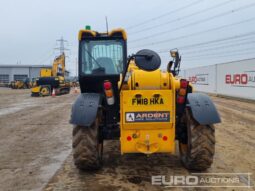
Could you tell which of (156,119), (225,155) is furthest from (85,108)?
(225,155)

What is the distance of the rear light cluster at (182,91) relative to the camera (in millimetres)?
5715

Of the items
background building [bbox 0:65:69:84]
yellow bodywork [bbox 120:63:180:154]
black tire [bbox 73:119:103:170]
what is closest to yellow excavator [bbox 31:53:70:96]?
black tire [bbox 73:119:103:170]

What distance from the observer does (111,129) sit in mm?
6438

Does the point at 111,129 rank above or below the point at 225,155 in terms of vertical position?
above

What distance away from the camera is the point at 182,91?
19.0 feet

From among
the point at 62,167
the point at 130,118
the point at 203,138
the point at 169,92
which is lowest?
the point at 62,167

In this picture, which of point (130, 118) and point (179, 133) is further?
point (179, 133)

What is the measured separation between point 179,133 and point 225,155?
1597 mm

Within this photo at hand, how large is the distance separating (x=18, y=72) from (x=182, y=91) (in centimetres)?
8834

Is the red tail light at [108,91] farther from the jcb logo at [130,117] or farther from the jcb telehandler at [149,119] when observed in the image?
the jcb logo at [130,117]

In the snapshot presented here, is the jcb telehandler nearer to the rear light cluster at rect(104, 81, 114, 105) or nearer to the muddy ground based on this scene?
the rear light cluster at rect(104, 81, 114, 105)

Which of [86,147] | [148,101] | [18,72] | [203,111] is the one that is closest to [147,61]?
[148,101]

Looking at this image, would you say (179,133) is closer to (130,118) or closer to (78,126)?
(130,118)

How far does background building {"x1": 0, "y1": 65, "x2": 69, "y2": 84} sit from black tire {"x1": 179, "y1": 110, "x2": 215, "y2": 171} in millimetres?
85689
